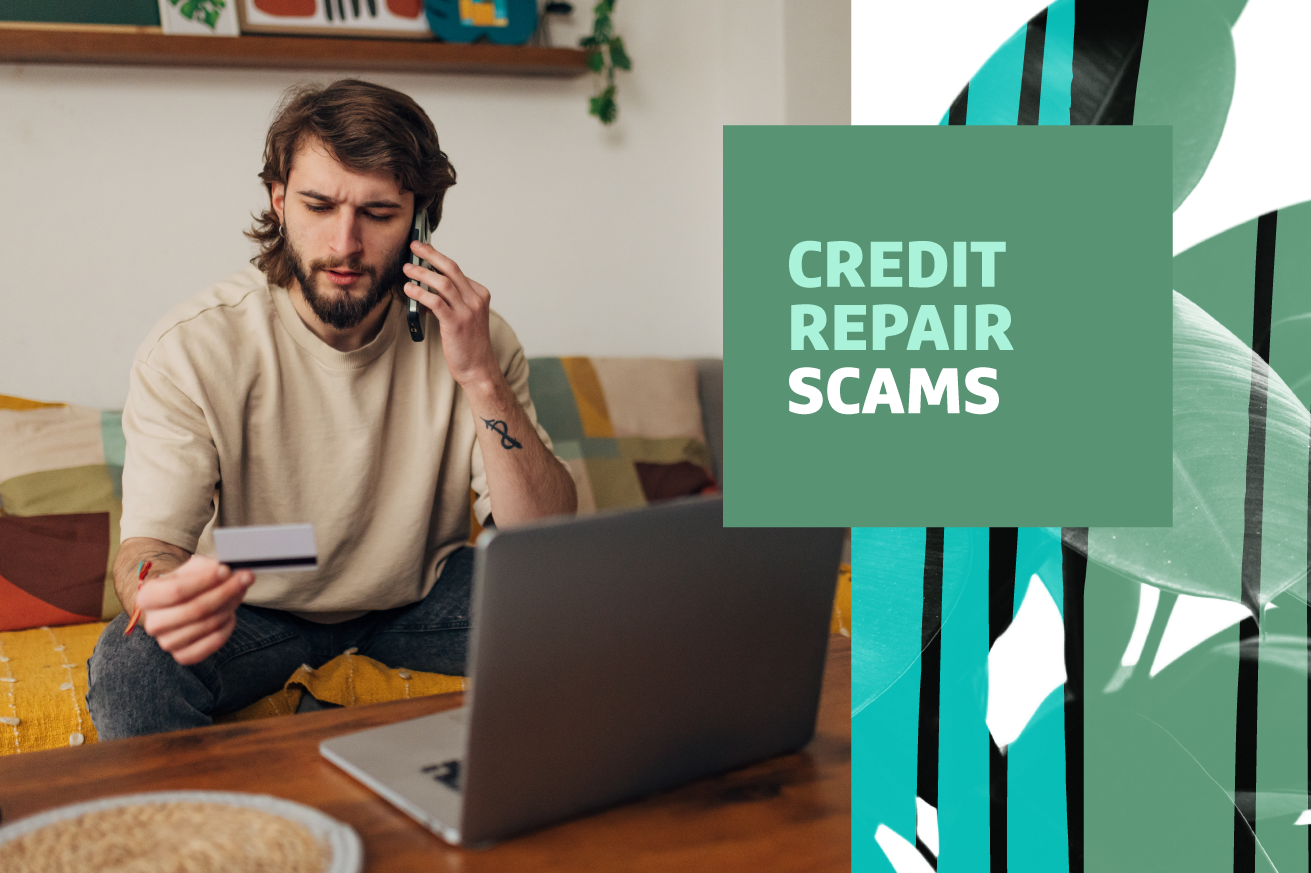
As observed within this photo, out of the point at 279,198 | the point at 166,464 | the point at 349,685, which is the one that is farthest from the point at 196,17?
the point at 349,685

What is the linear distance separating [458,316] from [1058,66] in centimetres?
83

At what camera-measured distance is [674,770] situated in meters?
0.69

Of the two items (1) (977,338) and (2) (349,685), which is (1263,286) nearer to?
(1) (977,338)

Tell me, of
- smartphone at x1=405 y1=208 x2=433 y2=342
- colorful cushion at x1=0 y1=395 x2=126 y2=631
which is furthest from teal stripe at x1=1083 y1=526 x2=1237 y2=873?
colorful cushion at x1=0 y1=395 x2=126 y2=631

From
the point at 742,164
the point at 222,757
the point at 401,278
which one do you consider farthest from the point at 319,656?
the point at 742,164

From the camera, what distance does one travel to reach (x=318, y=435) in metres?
1.43

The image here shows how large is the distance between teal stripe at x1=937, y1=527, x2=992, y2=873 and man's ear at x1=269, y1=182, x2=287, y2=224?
110 cm

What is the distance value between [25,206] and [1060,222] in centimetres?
203

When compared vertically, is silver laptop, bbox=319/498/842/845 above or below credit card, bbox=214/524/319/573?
below

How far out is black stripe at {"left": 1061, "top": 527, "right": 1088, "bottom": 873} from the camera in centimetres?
78

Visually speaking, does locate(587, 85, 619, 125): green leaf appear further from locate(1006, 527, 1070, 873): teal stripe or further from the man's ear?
locate(1006, 527, 1070, 873): teal stripe

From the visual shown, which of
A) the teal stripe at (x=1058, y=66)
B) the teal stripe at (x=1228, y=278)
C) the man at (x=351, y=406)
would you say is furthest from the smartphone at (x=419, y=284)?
the teal stripe at (x=1228, y=278)

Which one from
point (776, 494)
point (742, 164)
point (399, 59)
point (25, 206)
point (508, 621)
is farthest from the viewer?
point (399, 59)

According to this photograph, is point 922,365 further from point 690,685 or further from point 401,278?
point 401,278
